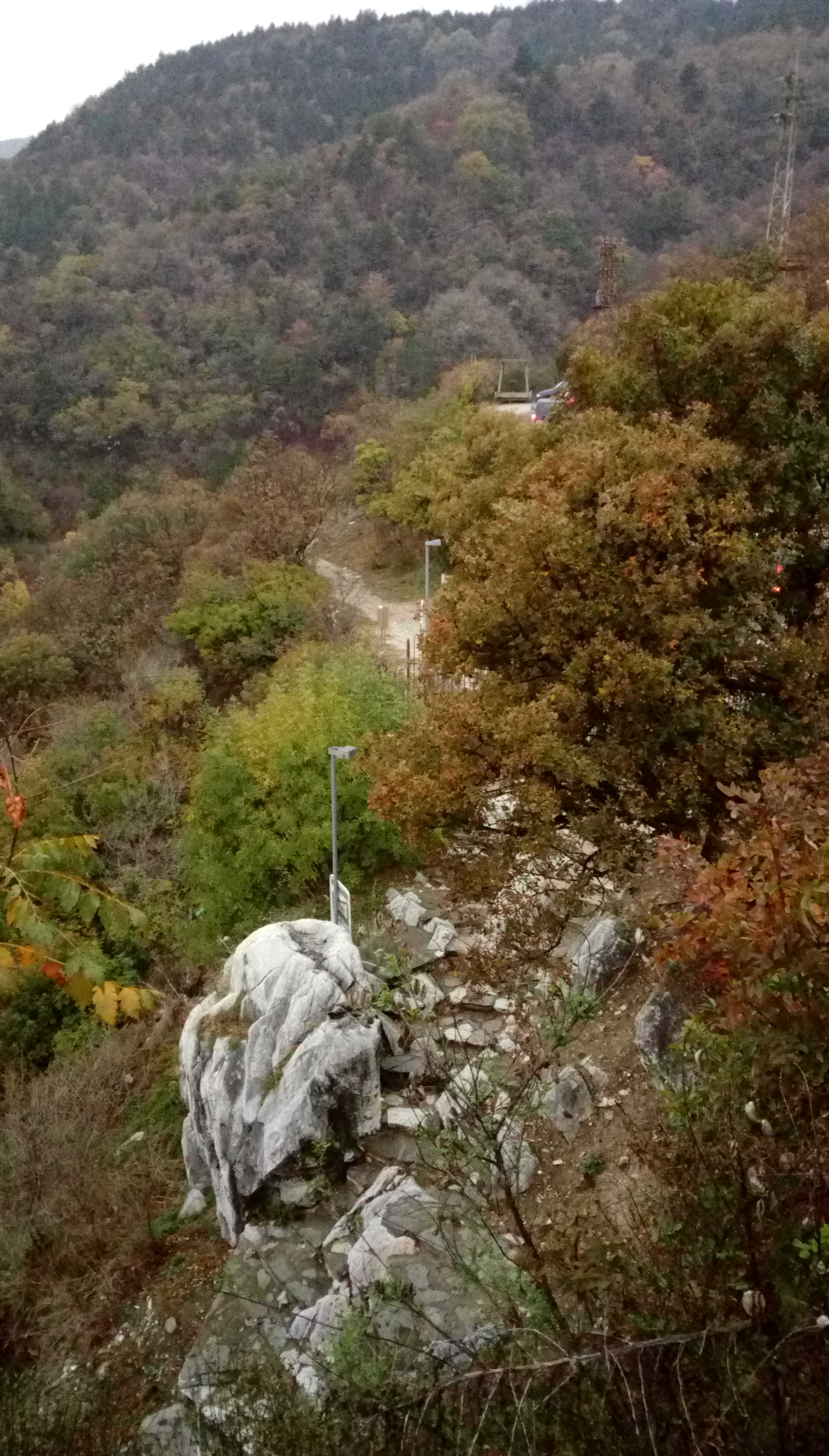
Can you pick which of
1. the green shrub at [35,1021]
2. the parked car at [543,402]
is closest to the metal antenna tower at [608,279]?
the parked car at [543,402]

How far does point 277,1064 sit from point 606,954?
131 inches

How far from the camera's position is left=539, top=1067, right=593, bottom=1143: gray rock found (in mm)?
7766

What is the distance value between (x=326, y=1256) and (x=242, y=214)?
59082mm

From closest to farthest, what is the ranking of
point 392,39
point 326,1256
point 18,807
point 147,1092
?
point 18,807
point 326,1256
point 147,1092
point 392,39

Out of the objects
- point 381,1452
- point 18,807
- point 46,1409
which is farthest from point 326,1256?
point 18,807

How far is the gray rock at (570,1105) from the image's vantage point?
777 centimetres

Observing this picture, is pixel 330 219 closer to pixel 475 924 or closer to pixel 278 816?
pixel 278 816

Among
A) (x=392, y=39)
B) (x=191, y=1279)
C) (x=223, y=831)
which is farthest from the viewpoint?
(x=392, y=39)

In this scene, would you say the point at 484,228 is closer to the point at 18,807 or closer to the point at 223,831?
the point at 223,831

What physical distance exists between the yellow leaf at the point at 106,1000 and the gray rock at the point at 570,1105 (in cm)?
501

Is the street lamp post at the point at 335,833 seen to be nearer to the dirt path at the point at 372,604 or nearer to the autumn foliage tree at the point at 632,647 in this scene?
the autumn foliage tree at the point at 632,647

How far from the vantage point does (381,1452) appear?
318cm

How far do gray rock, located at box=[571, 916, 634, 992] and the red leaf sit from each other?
6157mm

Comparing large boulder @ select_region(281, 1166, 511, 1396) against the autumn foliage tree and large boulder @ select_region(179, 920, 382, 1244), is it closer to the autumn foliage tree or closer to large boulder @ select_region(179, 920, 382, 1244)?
large boulder @ select_region(179, 920, 382, 1244)
